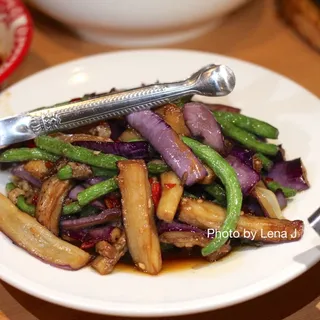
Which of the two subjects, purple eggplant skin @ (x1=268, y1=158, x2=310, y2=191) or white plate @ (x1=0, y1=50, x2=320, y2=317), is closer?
white plate @ (x1=0, y1=50, x2=320, y2=317)

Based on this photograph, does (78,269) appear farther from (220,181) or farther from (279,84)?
(279,84)

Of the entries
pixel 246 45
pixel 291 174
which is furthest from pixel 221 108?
pixel 246 45

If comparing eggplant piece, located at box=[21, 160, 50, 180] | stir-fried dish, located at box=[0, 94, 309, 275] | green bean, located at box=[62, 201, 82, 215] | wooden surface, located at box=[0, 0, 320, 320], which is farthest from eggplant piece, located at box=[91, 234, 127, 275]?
wooden surface, located at box=[0, 0, 320, 320]

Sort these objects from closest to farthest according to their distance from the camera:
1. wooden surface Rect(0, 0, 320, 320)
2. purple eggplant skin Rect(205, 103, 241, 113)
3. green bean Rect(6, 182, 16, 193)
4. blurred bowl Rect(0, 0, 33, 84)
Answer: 1. green bean Rect(6, 182, 16, 193)
2. purple eggplant skin Rect(205, 103, 241, 113)
3. blurred bowl Rect(0, 0, 33, 84)
4. wooden surface Rect(0, 0, 320, 320)

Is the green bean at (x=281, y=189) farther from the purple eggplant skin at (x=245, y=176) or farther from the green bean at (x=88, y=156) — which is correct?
the green bean at (x=88, y=156)

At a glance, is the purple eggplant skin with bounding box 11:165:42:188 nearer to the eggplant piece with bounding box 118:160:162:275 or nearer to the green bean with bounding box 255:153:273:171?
the eggplant piece with bounding box 118:160:162:275

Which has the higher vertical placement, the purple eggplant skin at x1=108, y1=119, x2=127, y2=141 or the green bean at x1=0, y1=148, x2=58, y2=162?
the purple eggplant skin at x1=108, y1=119, x2=127, y2=141

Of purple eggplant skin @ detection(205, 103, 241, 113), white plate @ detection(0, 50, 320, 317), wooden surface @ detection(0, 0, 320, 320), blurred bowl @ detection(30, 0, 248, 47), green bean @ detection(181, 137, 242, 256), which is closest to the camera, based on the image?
white plate @ detection(0, 50, 320, 317)
